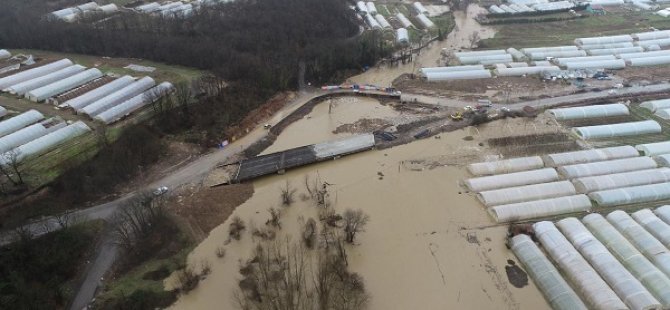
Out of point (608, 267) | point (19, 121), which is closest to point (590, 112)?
point (608, 267)

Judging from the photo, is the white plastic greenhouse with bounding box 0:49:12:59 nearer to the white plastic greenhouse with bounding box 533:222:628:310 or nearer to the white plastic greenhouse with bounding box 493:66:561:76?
the white plastic greenhouse with bounding box 493:66:561:76

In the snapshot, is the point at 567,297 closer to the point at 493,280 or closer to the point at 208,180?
the point at 493,280

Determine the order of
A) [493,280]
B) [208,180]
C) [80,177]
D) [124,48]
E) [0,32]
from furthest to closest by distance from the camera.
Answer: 1. [0,32]
2. [124,48]
3. [208,180]
4. [80,177]
5. [493,280]

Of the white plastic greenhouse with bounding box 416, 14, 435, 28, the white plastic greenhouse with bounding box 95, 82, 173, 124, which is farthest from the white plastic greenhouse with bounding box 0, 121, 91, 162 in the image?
the white plastic greenhouse with bounding box 416, 14, 435, 28

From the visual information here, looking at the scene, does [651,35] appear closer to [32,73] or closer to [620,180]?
[620,180]

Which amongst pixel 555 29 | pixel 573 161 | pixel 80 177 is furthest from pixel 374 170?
pixel 555 29
